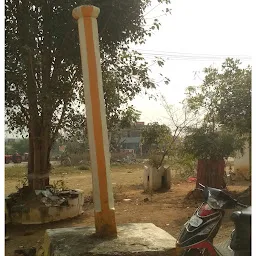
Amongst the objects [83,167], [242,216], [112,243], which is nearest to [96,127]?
[112,243]

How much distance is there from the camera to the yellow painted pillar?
2467 mm

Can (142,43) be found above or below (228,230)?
above

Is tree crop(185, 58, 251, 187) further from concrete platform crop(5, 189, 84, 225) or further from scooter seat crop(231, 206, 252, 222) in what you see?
scooter seat crop(231, 206, 252, 222)

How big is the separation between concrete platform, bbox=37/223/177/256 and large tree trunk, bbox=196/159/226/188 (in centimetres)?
399

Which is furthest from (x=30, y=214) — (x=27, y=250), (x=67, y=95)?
(x=67, y=95)

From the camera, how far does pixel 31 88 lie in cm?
420

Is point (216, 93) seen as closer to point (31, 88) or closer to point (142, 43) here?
point (142, 43)

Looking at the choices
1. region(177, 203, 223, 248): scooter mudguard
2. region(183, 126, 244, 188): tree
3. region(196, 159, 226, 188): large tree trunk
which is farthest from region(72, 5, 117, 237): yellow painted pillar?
region(196, 159, 226, 188): large tree trunk

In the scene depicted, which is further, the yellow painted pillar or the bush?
the bush

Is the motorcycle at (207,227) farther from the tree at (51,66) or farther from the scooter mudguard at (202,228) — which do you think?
the tree at (51,66)

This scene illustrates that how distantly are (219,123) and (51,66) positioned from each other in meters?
3.27

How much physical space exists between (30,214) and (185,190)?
12.7 feet
